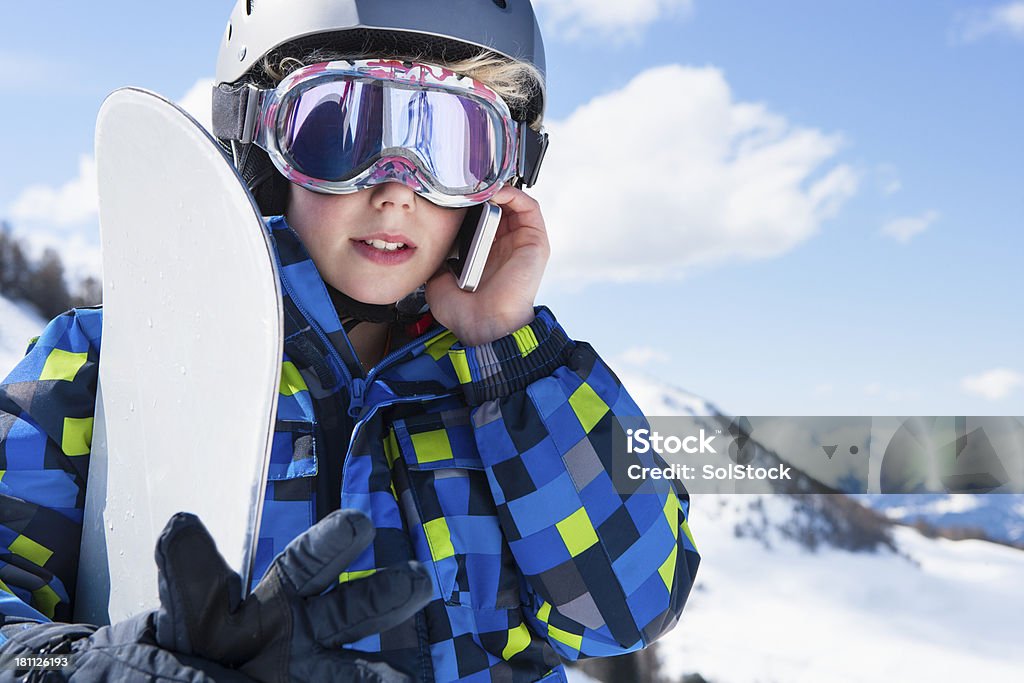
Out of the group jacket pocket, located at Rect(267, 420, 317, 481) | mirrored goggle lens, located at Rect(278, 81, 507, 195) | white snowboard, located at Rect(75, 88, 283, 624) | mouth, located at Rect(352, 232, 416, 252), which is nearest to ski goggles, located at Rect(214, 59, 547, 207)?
mirrored goggle lens, located at Rect(278, 81, 507, 195)

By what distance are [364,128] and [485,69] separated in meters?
0.34

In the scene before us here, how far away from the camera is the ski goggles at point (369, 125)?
1.74m

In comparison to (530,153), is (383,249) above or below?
below

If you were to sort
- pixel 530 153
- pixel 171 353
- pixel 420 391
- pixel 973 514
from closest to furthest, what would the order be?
pixel 171 353, pixel 420 391, pixel 530 153, pixel 973 514

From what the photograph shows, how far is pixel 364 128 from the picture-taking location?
175 cm

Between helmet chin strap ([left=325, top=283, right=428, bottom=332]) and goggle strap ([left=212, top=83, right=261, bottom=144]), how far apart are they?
0.41m

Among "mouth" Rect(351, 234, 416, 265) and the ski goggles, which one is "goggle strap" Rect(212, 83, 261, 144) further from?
"mouth" Rect(351, 234, 416, 265)

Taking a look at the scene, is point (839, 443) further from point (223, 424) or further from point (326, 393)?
point (223, 424)

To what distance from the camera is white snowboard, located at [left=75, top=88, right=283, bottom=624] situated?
1.12m

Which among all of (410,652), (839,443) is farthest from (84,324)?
(839,443)

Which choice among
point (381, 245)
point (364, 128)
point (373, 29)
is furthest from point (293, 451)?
point (373, 29)

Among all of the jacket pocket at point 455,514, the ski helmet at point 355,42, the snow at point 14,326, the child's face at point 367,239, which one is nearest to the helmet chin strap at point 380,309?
the ski helmet at point 355,42

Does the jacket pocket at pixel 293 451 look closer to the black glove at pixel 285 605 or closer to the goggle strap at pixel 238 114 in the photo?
the black glove at pixel 285 605

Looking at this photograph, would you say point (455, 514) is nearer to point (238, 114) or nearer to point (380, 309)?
point (380, 309)
